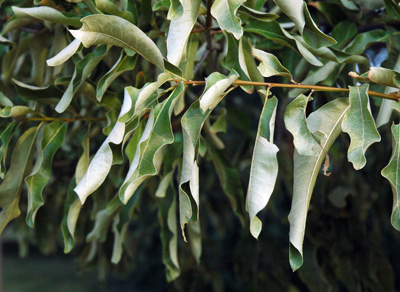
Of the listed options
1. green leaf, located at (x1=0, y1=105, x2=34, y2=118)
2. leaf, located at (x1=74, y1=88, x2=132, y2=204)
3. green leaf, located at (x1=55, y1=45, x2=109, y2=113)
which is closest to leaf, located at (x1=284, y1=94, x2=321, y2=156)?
leaf, located at (x1=74, y1=88, x2=132, y2=204)

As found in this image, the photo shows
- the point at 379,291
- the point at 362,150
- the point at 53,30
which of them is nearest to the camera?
the point at 362,150

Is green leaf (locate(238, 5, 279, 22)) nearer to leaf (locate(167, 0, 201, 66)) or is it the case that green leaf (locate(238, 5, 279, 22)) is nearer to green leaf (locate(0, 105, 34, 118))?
leaf (locate(167, 0, 201, 66))

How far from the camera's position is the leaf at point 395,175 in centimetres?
64

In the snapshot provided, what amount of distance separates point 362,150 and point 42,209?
1.14 m

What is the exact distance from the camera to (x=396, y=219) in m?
0.64

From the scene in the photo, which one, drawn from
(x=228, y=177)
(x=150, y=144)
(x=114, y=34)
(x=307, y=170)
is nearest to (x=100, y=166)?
(x=150, y=144)

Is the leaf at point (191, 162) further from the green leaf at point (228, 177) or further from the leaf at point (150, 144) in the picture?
the green leaf at point (228, 177)

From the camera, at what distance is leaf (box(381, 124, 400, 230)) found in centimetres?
64

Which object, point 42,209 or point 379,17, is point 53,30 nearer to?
point 42,209

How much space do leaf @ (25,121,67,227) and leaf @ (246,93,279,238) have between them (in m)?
0.42

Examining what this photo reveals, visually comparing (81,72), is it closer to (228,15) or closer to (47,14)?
(47,14)

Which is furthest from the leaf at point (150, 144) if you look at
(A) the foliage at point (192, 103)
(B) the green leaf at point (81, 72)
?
(B) the green leaf at point (81, 72)

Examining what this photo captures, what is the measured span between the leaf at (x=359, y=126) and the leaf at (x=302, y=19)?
3.6 inches

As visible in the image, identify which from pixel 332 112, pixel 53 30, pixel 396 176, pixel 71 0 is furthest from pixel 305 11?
pixel 53 30
